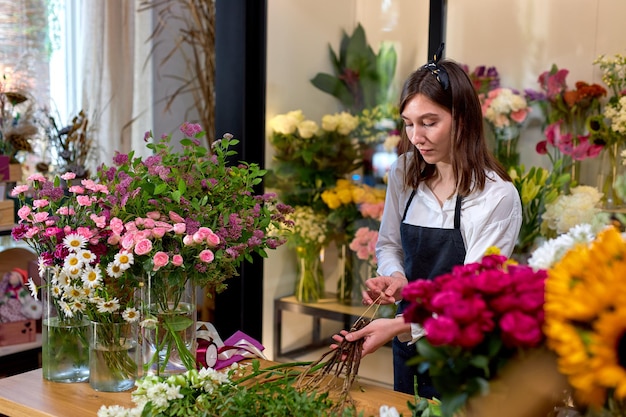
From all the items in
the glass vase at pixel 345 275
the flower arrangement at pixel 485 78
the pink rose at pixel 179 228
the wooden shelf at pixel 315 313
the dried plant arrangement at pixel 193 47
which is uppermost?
the dried plant arrangement at pixel 193 47

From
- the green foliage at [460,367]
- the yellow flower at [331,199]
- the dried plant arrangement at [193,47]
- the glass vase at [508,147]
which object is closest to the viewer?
the green foliage at [460,367]

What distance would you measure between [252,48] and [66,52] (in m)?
1.26

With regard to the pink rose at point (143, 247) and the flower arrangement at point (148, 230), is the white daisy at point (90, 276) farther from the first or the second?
the pink rose at point (143, 247)

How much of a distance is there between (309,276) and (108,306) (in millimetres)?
2150

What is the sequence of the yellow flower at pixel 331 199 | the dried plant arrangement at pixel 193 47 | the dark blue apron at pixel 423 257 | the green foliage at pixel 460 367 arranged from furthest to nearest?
1. the dried plant arrangement at pixel 193 47
2. the yellow flower at pixel 331 199
3. the dark blue apron at pixel 423 257
4. the green foliage at pixel 460 367

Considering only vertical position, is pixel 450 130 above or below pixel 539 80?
below

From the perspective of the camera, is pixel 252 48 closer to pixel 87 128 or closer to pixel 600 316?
pixel 87 128

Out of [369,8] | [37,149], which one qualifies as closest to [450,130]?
[369,8]

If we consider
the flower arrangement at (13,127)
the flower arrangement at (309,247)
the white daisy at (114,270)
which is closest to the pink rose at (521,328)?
the white daisy at (114,270)

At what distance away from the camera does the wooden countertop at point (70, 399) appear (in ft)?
5.13

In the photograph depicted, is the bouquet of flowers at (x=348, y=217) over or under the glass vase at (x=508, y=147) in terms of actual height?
under

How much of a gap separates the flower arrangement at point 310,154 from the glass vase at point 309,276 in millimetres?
237

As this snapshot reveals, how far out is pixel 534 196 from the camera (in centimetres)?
316

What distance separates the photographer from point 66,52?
4211mm
